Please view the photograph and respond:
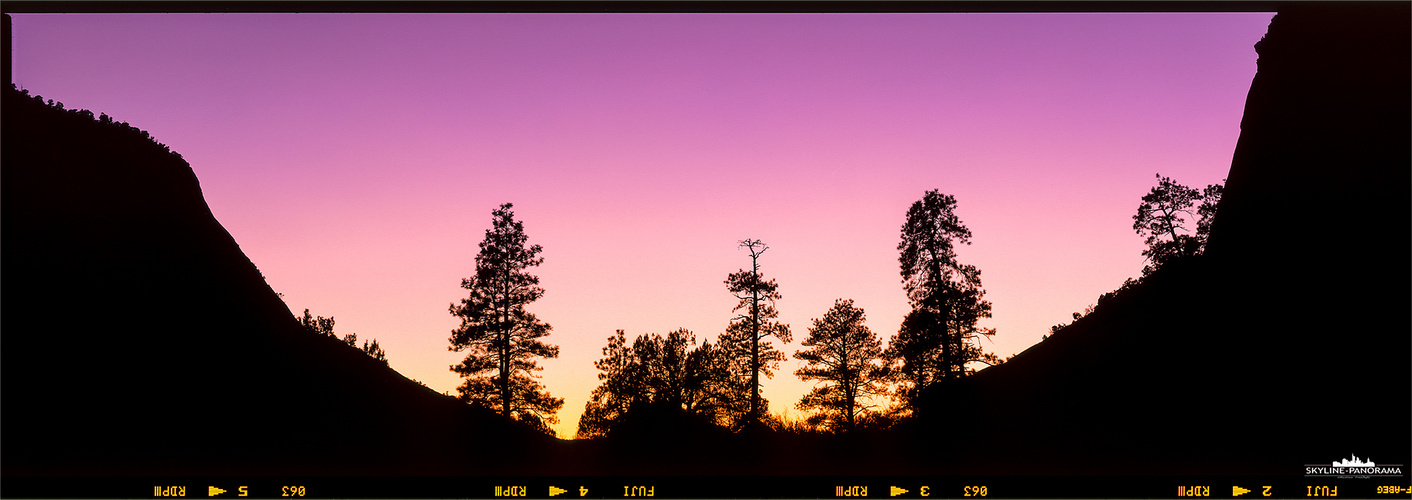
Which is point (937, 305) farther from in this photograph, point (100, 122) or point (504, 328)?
point (100, 122)

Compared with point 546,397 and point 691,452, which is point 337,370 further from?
point 691,452

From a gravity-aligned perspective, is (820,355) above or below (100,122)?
below

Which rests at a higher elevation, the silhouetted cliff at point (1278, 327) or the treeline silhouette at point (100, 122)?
the treeline silhouette at point (100, 122)

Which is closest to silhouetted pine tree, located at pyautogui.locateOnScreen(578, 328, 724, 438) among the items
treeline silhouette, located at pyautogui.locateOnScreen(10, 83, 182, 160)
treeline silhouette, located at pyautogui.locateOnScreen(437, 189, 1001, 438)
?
treeline silhouette, located at pyautogui.locateOnScreen(437, 189, 1001, 438)

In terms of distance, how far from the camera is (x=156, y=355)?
19.8m

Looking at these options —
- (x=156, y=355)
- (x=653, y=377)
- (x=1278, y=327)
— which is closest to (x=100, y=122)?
(x=156, y=355)

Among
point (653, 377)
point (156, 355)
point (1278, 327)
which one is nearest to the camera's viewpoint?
point (1278, 327)

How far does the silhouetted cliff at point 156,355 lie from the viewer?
15.6 m

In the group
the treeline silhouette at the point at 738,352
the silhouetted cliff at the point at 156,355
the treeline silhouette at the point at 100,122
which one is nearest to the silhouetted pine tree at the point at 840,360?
the treeline silhouette at the point at 738,352

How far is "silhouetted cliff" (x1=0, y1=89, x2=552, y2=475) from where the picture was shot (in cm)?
1559

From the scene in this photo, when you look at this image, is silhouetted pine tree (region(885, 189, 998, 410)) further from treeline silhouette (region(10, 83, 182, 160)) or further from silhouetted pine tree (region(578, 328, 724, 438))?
treeline silhouette (region(10, 83, 182, 160))

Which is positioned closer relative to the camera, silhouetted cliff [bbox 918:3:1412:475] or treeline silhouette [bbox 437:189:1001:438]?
silhouetted cliff [bbox 918:3:1412:475]

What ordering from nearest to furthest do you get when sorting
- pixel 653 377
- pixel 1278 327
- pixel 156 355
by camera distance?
pixel 1278 327
pixel 156 355
pixel 653 377

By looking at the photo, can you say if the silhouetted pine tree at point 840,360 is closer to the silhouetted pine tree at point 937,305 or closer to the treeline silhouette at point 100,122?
the silhouetted pine tree at point 937,305
